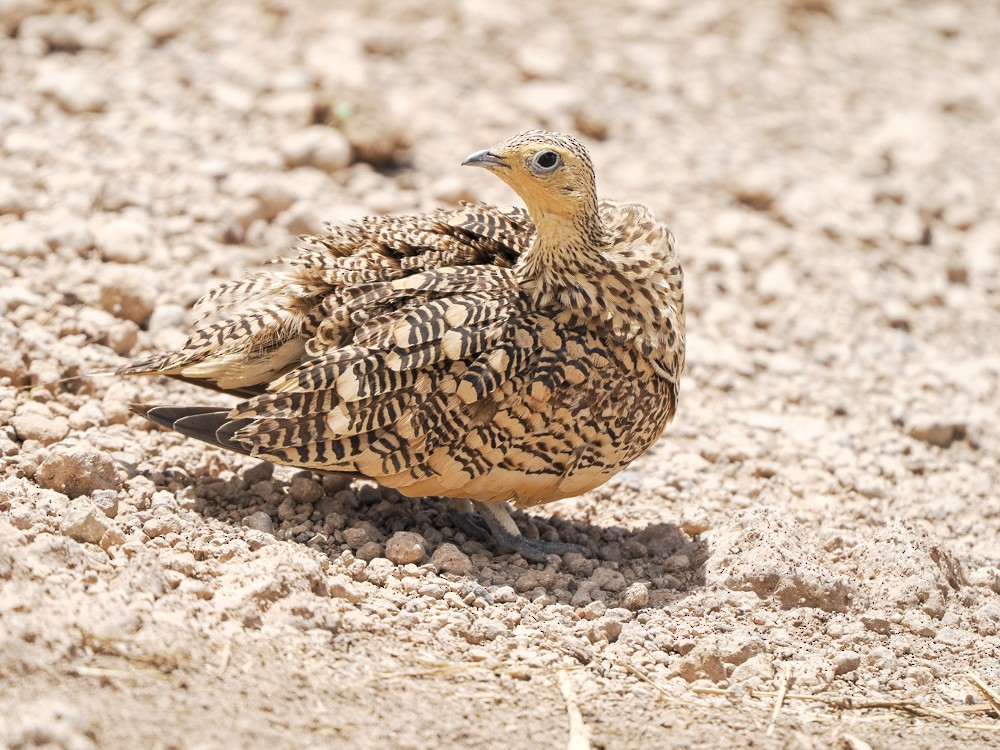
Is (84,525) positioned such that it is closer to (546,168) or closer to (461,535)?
(461,535)

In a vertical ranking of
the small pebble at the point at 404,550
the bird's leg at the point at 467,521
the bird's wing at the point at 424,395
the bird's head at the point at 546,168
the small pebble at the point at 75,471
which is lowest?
the bird's leg at the point at 467,521

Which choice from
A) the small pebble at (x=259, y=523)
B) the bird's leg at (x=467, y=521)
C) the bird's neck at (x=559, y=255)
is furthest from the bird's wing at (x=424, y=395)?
the bird's leg at (x=467, y=521)

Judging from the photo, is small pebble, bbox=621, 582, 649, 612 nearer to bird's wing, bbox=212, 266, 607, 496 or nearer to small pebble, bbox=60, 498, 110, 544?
bird's wing, bbox=212, 266, 607, 496

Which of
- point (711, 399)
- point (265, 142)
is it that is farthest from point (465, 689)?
point (265, 142)

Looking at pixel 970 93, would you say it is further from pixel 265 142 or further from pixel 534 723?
pixel 534 723

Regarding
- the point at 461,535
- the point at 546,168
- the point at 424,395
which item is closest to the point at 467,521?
the point at 461,535

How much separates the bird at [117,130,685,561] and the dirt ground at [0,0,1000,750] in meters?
0.37

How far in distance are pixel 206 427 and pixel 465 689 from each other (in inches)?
60.6

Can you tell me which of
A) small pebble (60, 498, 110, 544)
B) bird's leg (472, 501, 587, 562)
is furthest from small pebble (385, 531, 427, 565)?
small pebble (60, 498, 110, 544)

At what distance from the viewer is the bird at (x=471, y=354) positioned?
4.82 metres

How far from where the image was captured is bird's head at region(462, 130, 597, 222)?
191 inches

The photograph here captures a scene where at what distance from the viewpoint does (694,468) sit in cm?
614

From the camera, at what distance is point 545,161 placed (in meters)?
4.86

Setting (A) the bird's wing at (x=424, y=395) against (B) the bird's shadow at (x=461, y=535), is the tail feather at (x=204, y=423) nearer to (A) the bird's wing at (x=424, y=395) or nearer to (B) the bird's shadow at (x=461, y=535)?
(A) the bird's wing at (x=424, y=395)
